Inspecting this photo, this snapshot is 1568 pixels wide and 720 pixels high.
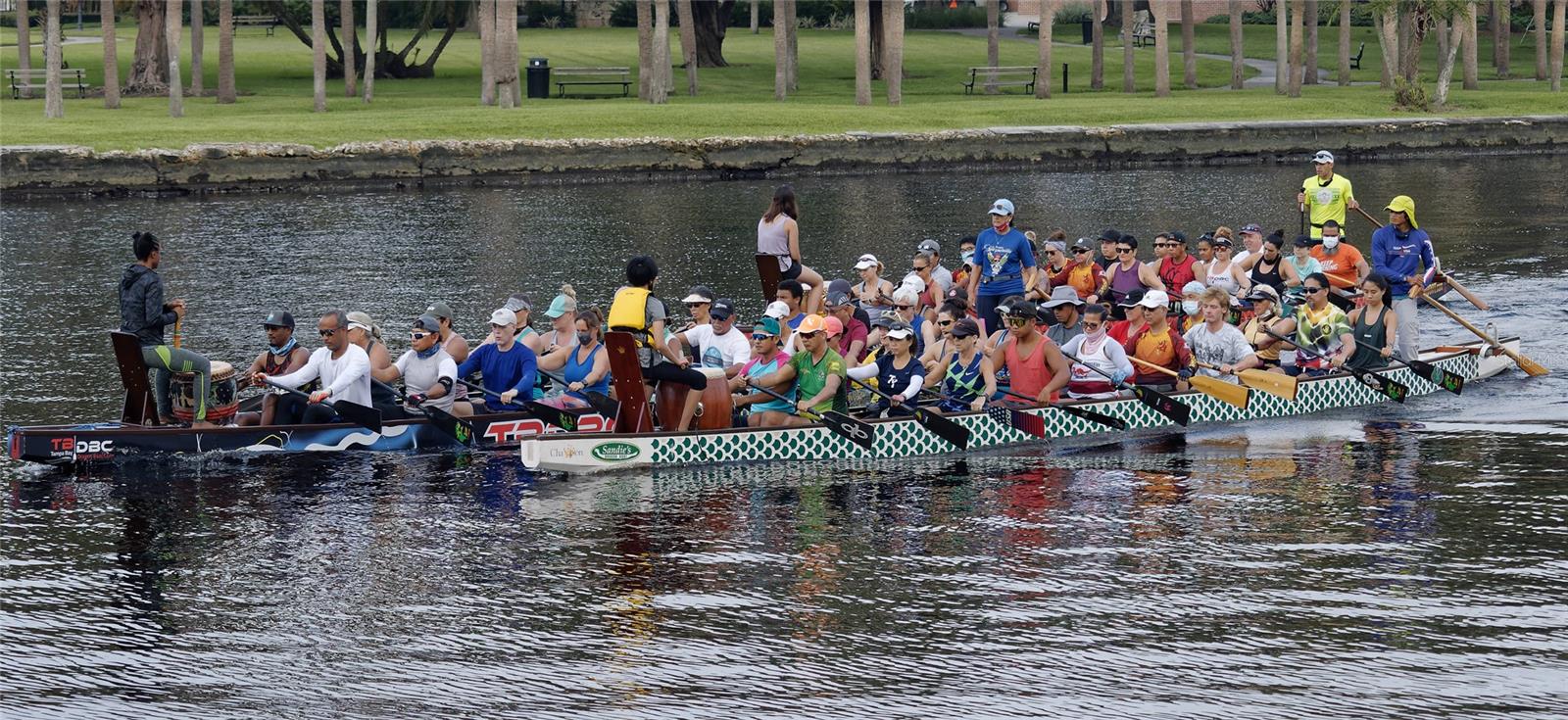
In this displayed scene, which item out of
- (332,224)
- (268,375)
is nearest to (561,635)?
(268,375)

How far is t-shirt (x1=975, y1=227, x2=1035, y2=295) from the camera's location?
831 inches

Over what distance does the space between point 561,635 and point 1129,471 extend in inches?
260

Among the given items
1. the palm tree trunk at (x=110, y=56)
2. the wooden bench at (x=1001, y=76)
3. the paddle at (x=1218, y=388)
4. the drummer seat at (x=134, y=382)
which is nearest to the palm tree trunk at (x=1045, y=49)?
the wooden bench at (x=1001, y=76)

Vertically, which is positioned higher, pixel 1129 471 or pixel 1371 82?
pixel 1371 82

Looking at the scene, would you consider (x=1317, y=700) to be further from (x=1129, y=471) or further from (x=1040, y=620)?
(x=1129, y=471)

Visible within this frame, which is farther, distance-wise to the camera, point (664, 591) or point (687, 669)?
point (664, 591)

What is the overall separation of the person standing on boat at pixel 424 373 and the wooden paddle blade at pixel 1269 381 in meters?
7.87

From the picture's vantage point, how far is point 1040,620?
12.4 m

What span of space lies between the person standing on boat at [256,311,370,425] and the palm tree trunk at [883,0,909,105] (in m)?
32.3

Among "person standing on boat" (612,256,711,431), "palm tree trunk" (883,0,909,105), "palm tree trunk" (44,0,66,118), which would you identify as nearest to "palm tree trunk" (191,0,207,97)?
"palm tree trunk" (44,0,66,118)

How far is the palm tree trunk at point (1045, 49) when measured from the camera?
164ft

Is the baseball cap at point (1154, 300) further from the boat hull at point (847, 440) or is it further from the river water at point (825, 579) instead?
the river water at point (825, 579)

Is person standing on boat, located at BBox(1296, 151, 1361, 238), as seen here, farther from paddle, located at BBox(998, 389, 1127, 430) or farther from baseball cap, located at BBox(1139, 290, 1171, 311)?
paddle, located at BBox(998, 389, 1127, 430)

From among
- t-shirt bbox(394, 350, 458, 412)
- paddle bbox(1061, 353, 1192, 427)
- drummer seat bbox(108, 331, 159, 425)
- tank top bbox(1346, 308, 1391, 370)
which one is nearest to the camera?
drummer seat bbox(108, 331, 159, 425)
